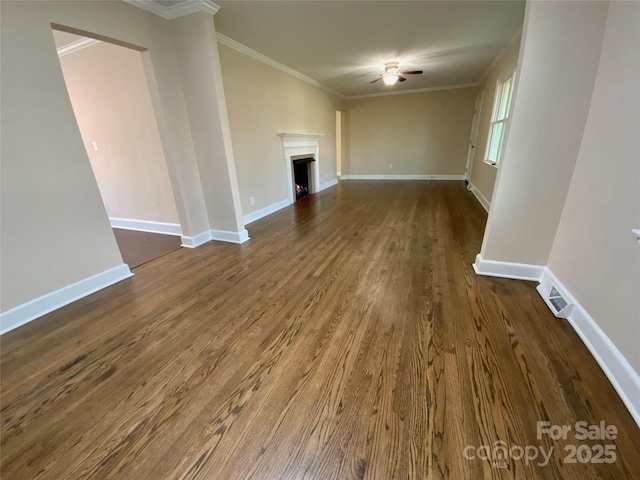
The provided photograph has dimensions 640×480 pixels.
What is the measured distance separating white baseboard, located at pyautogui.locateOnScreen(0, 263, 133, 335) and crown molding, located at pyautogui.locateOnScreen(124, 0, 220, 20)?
245 cm

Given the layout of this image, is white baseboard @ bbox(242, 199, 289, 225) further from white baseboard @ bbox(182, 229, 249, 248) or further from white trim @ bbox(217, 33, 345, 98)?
white trim @ bbox(217, 33, 345, 98)

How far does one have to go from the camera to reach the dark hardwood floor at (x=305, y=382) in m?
1.01

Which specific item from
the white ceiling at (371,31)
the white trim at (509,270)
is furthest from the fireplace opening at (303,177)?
the white trim at (509,270)

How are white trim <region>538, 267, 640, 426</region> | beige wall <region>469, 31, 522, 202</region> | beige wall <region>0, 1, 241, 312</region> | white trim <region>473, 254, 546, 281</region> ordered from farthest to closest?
beige wall <region>469, 31, 522, 202</region>
white trim <region>473, 254, 546, 281</region>
beige wall <region>0, 1, 241, 312</region>
white trim <region>538, 267, 640, 426</region>

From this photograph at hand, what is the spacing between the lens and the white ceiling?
261cm

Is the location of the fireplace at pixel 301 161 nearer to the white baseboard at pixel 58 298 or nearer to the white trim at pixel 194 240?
the white trim at pixel 194 240

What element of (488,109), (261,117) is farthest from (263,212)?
(488,109)

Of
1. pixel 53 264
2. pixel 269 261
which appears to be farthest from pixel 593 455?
pixel 53 264

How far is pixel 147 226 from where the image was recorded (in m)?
3.76

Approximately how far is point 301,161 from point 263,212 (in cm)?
182

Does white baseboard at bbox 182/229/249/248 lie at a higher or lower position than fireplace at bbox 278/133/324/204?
lower

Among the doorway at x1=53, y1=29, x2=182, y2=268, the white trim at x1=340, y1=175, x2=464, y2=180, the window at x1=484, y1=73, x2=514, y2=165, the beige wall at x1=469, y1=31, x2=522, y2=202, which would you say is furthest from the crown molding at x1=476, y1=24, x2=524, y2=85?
the doorway at x1=53, y1=29, x2=182, y2=268

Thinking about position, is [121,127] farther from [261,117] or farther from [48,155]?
[261,117]

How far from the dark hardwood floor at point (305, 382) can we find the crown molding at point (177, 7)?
255 centimetres
